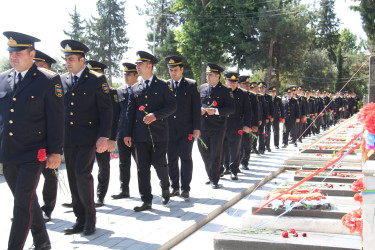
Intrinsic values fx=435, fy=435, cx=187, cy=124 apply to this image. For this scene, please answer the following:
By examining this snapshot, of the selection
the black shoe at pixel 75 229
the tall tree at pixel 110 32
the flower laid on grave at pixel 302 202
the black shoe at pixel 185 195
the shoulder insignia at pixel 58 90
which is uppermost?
the tall tree at pixel 110 32

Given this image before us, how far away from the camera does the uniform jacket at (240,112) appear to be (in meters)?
9.35

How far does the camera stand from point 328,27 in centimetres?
6775

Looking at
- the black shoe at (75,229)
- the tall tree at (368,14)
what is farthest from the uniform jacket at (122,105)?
the tall tree at (368,14)

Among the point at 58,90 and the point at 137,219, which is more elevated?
the point at 58,90

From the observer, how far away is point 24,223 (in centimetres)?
406

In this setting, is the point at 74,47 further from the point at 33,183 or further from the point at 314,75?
the point at 314,75

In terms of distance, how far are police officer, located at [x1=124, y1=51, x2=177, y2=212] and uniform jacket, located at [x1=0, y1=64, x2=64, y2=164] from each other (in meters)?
1.94

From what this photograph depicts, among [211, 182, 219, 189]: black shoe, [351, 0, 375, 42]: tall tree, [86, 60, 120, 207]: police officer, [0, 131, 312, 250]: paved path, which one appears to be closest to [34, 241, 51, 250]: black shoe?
[0, 131, 312, 250]: paved path

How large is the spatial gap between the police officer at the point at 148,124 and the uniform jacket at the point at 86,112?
99 centimetres

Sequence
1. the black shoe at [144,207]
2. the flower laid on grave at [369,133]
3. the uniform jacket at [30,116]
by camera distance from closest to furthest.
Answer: the flower laid on grave at [369,133]
the uniform jacket at [30,116]
the black shoe at [144,207]

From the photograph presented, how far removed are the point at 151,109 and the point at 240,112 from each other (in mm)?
3757

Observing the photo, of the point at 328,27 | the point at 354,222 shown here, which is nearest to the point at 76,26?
the point at 328,27

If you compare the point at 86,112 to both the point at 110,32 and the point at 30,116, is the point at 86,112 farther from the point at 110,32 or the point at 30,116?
the point at 110,32

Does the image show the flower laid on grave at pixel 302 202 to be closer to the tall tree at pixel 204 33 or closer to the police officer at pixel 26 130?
the police officer at pixel 26 130
